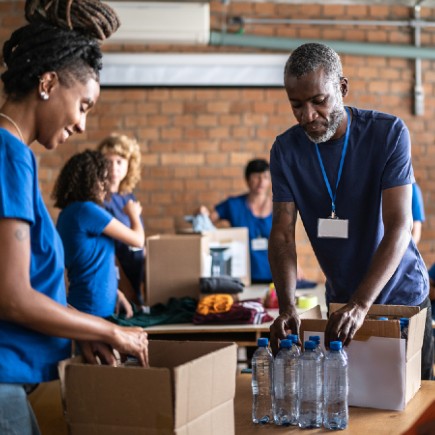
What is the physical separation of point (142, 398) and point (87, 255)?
2.04m

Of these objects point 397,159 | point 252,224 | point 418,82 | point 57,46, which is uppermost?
point 418,82

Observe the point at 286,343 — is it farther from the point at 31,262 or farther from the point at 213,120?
the point at 213,120

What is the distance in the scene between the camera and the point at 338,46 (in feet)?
21.0

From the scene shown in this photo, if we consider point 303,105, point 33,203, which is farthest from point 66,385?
point 303,105

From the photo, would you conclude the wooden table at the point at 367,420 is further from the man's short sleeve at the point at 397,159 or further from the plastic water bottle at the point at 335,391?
the man's short sleeve at the point at 397,159

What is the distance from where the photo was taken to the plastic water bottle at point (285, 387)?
6.07 ft

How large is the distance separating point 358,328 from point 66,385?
792mm

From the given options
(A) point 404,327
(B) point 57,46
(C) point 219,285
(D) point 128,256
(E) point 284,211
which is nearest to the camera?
(B) point 57,46

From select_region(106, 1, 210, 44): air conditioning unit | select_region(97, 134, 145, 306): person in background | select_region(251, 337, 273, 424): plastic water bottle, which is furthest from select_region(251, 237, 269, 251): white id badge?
select_region(251, 337, 273, 424): plastic water bottle

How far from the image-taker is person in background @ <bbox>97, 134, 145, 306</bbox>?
443 cm

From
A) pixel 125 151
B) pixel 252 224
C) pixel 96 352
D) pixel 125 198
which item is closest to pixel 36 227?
pixel 96 352

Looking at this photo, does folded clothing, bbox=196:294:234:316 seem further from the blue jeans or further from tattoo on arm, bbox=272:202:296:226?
the blue jeans

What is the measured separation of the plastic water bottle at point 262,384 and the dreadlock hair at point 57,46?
2.70 ft

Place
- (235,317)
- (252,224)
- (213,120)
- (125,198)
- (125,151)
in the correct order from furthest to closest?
(213,120) → (252,224) → (125,198) → (125,151) → (235,317)
